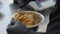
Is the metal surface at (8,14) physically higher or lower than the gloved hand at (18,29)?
higher

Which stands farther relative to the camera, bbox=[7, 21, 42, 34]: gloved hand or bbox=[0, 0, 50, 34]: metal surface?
bbox=[0, 0, 50, 34]: metal surface

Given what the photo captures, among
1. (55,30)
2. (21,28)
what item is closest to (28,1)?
(21,28)

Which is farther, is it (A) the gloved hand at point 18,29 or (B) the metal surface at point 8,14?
(B) the metal surface at point 8,14

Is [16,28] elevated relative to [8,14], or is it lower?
lower

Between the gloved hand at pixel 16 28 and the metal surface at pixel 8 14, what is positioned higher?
the metal surface at pixel 8 14

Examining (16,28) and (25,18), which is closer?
(16,28)

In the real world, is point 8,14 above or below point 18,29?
above

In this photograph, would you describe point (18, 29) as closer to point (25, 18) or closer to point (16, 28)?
point (16, 28)

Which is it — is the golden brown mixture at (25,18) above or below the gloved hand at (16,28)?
above

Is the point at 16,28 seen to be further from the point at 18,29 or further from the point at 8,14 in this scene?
the point at 8,14

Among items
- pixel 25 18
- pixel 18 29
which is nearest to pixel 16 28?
pixel 18 29

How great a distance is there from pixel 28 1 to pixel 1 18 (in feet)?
0.66

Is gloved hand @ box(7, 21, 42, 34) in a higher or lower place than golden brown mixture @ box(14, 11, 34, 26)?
lower

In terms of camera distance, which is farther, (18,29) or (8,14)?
(8,14)
